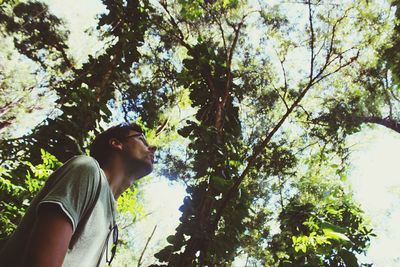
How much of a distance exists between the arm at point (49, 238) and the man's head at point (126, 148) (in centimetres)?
77

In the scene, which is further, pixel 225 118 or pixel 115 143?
pixel 225 118

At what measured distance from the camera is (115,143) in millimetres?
1902

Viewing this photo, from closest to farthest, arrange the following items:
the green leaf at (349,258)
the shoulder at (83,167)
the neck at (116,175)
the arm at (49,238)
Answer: the arm at (49,238) → the shoulder at (83,167) → the neck at (116,175) → the green leaf at (349,258)

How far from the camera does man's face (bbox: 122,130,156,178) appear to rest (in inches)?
75.5

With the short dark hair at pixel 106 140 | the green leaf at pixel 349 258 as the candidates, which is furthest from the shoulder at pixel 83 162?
the green leaf at pixel 349 258

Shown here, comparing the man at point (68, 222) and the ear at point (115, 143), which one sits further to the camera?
the ear at point (115, 143)

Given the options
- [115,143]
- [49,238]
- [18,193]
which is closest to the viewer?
[49,238]

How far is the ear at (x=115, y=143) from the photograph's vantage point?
6.17 ft

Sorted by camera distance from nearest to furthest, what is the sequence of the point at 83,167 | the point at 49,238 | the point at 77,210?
the point at 49,238
the point at 77,210
the point at 83,167

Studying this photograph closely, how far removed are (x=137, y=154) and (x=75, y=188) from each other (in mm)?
891

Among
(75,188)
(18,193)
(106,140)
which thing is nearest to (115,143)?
(106,140)

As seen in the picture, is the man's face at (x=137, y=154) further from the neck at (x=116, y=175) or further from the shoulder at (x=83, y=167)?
the shoulder at (x=83, y=167)

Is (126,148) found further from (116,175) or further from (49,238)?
(49,238)

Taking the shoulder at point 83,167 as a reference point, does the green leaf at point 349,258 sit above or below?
above
